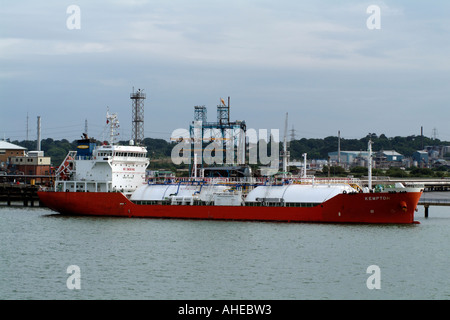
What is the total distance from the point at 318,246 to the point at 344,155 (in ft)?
495

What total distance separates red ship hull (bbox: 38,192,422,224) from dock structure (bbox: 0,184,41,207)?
19.2 metres

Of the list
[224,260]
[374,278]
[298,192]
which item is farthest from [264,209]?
[374,278]

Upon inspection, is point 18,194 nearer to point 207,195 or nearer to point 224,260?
point 207,195

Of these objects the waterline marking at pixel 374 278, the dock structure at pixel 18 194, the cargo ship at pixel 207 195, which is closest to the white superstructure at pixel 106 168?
the cargo ship at pixel 207 195

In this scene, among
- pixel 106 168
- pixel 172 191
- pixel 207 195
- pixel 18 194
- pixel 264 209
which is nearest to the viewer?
pixel 264 209

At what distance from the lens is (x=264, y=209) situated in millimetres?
44906

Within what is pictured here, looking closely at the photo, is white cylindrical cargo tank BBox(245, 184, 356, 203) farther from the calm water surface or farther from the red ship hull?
the calm water surface

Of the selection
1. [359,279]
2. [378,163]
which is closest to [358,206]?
[359,279]

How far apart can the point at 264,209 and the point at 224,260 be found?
603 inches

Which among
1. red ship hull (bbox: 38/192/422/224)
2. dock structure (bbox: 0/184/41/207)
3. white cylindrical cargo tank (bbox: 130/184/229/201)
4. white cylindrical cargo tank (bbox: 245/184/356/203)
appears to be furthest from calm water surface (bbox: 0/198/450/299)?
dock structure (bbox: 0/184/41/207)

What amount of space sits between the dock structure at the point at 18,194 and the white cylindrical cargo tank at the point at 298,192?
33.1 meters

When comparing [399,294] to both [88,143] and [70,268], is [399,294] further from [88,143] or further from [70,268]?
[88,143]

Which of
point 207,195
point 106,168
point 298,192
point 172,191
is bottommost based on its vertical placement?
point 207,195
